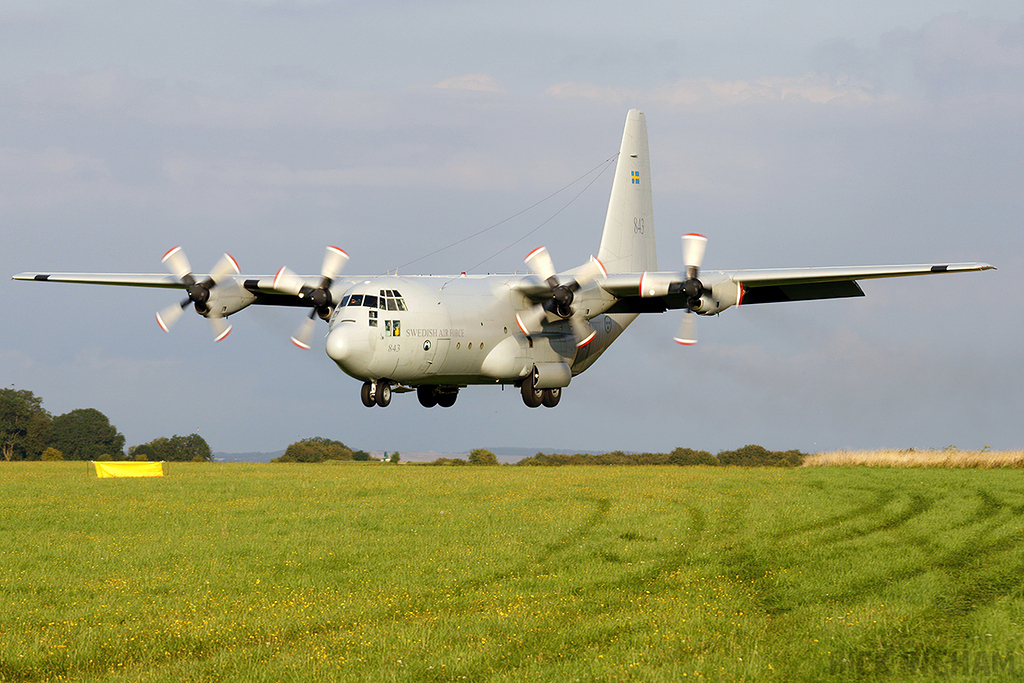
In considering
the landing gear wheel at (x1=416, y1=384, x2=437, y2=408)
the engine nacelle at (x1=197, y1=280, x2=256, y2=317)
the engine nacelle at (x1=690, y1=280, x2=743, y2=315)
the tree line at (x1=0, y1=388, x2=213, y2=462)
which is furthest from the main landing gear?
the tree line at (x1=0, y1=388, x2=213, y2=462)

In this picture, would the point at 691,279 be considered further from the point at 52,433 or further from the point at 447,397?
the point at 52,433

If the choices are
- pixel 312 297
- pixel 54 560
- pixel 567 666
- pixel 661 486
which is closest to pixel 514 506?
pixel 661 486

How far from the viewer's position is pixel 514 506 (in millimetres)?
24609

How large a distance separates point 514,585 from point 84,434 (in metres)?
67.9

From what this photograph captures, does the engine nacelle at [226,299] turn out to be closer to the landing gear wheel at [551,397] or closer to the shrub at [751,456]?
the landing gear wheel at [551,397]

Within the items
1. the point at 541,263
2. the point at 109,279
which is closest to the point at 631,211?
the point at 541,263

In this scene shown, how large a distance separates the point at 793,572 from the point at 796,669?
510 centimetres

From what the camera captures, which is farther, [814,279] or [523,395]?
[523,395]

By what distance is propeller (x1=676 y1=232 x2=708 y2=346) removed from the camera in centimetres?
3638

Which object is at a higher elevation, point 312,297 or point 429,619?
point 312,297

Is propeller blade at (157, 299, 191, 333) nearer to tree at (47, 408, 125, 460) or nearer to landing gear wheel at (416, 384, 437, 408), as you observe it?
landing gear wheel at (416, 384, 437, 408)

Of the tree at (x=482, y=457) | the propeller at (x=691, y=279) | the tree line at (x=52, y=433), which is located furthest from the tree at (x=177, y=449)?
the propeller at (x=691, y=279)

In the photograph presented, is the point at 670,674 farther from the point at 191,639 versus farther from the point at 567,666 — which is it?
the point at 191,639

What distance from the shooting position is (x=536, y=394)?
41969 millimetres
